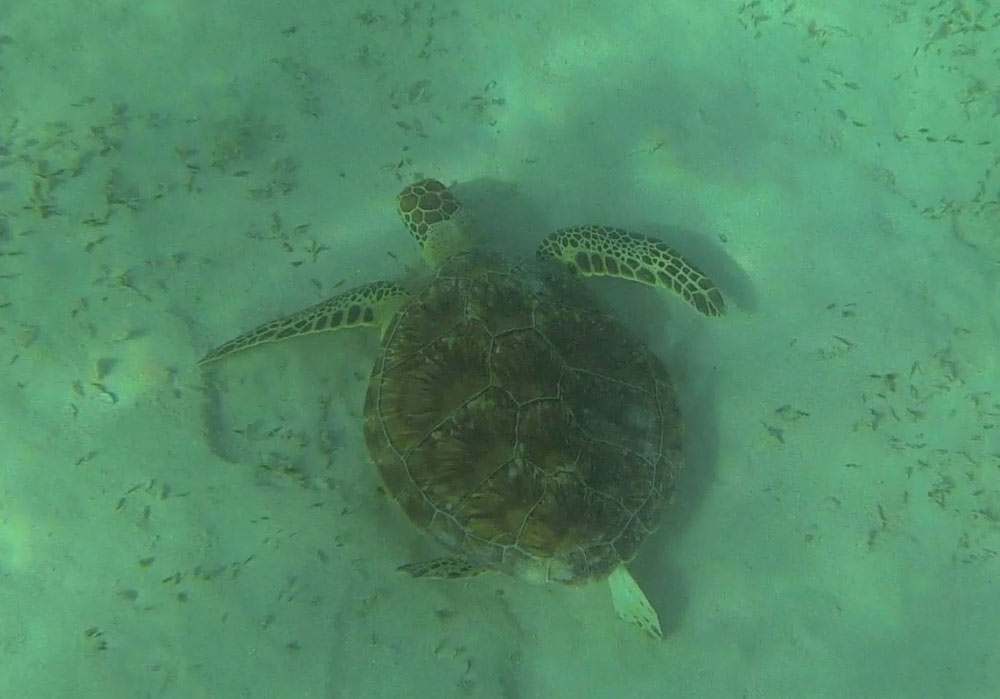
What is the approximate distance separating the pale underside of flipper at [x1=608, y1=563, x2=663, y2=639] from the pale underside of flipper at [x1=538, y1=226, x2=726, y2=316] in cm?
139

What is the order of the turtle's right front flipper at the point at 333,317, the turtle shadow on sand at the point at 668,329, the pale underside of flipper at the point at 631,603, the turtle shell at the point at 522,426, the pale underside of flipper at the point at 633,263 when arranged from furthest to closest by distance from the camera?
the pale underside of flipper at the point at 633,263 < the turtle shadow on sand at the point at 668,329 < the turtle's right front flipper at the point at 333,317 < the pale underside of flipper at the point at 631,603 < the turtle shell at the point at 522,426

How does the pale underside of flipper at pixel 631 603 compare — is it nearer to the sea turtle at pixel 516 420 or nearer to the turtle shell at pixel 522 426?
the sea turtle at pixel 516 420

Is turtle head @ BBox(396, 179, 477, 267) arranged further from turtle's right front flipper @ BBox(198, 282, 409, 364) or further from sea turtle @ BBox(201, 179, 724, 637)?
turtle's right front flipper @ BBox(198, 282, 409, 364)

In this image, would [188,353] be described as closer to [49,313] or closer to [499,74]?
[49,313]

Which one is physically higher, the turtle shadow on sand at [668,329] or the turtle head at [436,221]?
the turtle head at [436,221]

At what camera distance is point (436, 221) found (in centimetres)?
325

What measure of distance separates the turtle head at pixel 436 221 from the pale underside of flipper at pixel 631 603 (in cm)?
171

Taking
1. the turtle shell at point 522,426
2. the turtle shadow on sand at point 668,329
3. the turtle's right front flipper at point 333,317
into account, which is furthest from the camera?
the turtle shadow on sand at point 668,329

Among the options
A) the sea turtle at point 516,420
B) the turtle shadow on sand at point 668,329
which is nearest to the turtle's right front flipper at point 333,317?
the sea turtle at point 516,420

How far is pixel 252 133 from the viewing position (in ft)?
11.6

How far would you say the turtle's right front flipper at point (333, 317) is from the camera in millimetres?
3031

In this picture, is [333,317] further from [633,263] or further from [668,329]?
[668,329]

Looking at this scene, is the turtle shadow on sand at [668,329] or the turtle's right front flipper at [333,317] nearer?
the turtle's right front flipper at [333,317]

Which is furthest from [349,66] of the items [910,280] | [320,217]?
[910,280]
